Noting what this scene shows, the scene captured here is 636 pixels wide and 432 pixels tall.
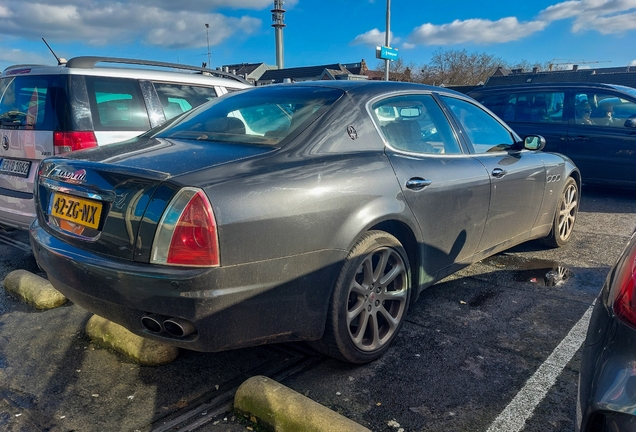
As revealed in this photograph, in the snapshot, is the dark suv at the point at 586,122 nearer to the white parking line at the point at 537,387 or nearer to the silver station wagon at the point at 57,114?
the white parking line at the point at 537,387

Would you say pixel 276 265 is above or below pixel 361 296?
above

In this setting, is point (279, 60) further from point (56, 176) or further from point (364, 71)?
point (56, 176)

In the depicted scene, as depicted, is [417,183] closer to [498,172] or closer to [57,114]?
[498,172]

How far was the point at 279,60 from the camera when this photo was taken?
5372cm

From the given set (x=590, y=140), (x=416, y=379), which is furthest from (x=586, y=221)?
(x=416, y=379)

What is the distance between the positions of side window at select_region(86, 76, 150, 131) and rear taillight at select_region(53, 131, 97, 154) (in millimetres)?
163

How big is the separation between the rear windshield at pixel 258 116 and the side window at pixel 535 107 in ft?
18.8

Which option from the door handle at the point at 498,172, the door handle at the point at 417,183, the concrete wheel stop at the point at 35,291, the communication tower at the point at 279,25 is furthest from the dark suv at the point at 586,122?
the communication tower at the point at 279,25

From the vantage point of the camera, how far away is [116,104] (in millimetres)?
4602

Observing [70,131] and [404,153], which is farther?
[70,131]

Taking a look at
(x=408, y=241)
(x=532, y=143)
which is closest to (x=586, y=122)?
(x=532, y=143)

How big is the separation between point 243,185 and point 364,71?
56069 mm

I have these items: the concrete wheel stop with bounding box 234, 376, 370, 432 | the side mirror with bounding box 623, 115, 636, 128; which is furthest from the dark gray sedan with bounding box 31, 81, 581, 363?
the side mirror with bounding box 623, 115, 636, 128

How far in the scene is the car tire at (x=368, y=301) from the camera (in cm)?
249
